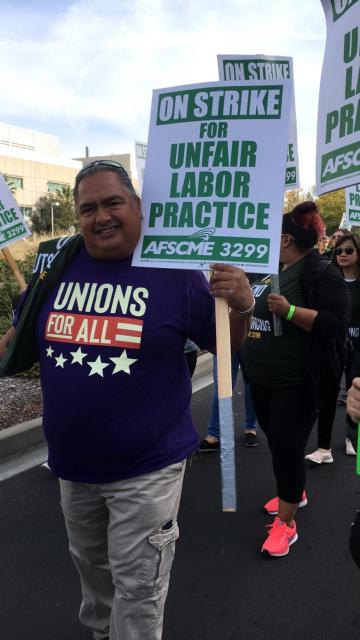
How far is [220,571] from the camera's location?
9.56 ft

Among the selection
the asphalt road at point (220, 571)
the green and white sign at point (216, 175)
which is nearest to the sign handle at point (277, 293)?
the green and white sign at point (216, 175)

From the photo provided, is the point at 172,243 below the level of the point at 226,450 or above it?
above

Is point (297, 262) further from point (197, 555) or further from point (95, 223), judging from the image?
point (197, 555)

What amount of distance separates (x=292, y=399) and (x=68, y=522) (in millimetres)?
1351

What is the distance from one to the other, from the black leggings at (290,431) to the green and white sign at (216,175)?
1.33 m

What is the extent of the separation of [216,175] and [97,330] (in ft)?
2.17

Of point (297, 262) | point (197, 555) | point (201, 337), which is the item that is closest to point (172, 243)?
point (201, 337)

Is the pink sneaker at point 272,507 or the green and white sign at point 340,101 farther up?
the green and white sign at point 340,101

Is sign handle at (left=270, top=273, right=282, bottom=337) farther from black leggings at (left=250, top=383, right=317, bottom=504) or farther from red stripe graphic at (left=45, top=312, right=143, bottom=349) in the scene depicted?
red stripe graphic at (left=45, top=312, right=143, bottom=349)

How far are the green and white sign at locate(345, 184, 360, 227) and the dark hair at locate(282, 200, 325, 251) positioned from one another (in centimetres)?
138

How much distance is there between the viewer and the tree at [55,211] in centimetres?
5234

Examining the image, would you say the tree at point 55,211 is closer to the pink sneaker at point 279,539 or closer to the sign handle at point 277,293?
the sign handle at point 277,293

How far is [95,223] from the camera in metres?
1.92

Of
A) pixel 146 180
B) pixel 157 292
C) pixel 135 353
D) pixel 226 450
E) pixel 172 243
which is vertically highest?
pixel 146 180
